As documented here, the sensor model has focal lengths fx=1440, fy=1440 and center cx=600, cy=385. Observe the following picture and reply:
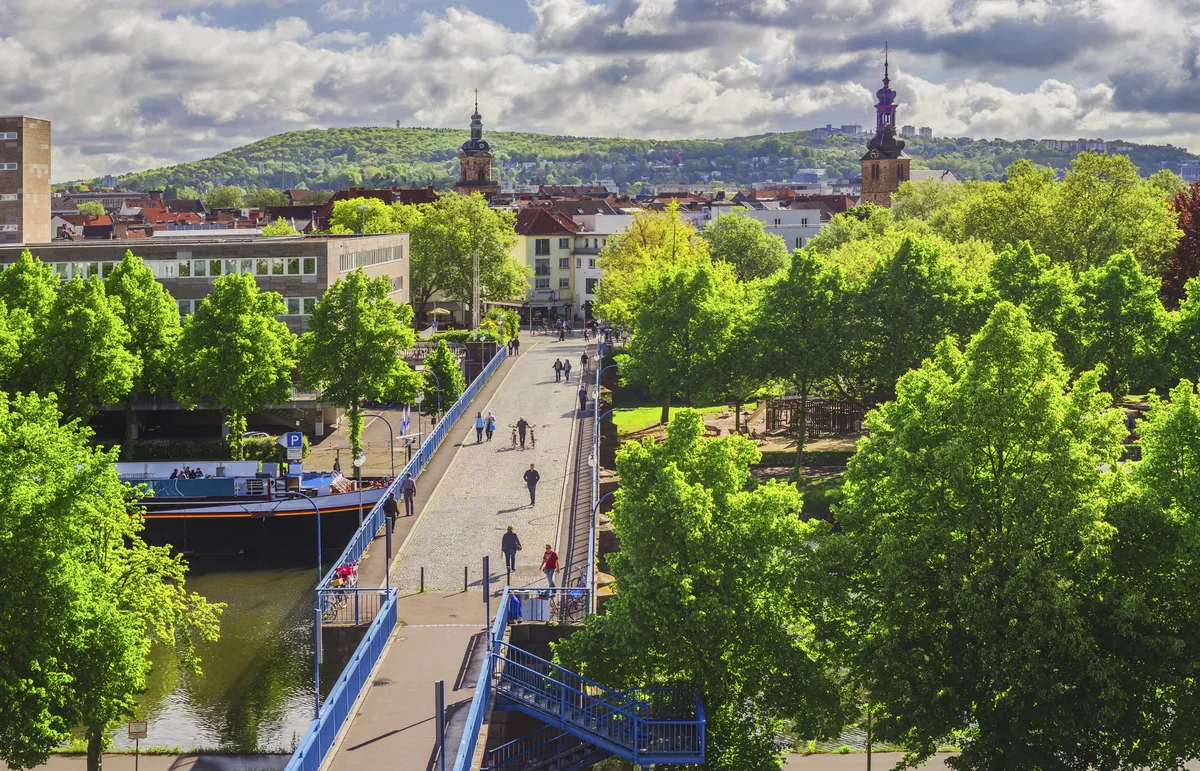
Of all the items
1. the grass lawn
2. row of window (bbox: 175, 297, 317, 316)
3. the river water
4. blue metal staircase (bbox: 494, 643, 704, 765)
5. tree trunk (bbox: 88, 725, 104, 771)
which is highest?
row of window (bbox: 175, 297, 317, 316)

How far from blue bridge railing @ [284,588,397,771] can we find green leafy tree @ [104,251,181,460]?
110ft

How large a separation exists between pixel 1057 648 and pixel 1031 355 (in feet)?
19.0

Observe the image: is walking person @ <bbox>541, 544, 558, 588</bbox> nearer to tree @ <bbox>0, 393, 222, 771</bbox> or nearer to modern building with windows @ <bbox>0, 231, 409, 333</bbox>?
tree @ <bbox>0, 393, 222, 771</bbox>

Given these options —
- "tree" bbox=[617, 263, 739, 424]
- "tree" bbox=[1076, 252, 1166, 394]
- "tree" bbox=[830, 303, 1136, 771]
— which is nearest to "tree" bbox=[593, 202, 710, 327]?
"tree" bbox=[617, 263, 739, 424]

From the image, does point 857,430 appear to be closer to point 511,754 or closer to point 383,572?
point 383,572

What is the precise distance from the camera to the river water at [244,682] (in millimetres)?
35875

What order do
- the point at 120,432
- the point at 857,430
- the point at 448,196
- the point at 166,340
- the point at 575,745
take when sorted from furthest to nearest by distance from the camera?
the point at 448,196 → the point at 857,430 → the point at 120,432 → the point at 166,340 → the point at 575,745

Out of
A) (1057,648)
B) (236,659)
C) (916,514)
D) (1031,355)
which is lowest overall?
(236,659)

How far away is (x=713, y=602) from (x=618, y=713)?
3.03 meters

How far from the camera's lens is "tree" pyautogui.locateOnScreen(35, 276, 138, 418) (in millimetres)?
60250

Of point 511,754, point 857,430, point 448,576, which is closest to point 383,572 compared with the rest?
point 448,576

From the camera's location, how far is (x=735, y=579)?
27.4 meters

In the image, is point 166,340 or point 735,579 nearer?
point 735,579

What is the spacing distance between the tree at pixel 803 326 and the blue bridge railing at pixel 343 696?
109 ft
